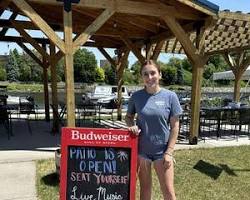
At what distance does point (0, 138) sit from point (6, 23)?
334 centimetres

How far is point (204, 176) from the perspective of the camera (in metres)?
6.74

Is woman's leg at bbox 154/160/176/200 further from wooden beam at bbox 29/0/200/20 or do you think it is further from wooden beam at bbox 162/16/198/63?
wooden beam at bbox 162/16/198/63

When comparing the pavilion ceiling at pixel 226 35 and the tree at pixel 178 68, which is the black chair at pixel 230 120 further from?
the tree at pixel 178 68

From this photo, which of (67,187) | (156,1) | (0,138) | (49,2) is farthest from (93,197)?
(0,138)

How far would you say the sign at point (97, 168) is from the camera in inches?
153

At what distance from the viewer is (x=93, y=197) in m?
3.97

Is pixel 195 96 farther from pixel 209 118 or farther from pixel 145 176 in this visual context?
pixel 145 176

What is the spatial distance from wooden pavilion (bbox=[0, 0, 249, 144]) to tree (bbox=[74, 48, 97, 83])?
64.4m

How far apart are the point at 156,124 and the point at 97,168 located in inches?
29.7

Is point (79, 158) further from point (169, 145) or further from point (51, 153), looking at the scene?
point (51, 153)

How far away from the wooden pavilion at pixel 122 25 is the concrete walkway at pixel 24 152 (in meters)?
1.04

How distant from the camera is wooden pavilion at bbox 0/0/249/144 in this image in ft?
23.6

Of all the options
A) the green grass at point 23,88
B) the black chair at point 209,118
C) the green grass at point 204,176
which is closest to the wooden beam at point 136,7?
the black chair at point 209,118

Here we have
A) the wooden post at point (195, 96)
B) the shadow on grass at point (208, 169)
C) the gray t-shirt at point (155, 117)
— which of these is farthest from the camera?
the wooden post at point (195, 96)
